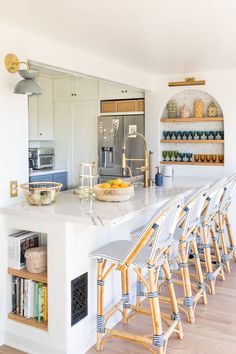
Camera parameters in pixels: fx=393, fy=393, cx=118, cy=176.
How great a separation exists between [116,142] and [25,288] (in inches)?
127

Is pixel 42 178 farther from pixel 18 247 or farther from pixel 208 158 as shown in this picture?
pixel 18 247

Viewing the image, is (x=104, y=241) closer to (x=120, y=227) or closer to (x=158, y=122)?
(x=120, y=227)

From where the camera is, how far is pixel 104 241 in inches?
119

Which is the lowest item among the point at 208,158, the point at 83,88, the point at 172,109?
the point at 208,158

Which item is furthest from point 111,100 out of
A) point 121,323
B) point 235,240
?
point 121,323

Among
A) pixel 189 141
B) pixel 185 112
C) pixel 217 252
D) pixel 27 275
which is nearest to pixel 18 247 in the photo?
pixel 27 275

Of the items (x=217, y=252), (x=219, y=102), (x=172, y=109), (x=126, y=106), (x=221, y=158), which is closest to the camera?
(x=217, y=252)

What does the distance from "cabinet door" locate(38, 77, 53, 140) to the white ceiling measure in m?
2.33

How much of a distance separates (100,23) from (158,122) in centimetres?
257

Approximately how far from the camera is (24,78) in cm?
284

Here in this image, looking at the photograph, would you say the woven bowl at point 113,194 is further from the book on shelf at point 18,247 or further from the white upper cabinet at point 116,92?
the white upper cabinet at point 116,92

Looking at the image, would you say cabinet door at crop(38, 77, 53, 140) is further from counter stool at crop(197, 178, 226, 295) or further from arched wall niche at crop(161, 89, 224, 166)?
counter stool at crop(197, 178, 226, 295)

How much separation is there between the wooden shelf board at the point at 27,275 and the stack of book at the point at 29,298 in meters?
0.06

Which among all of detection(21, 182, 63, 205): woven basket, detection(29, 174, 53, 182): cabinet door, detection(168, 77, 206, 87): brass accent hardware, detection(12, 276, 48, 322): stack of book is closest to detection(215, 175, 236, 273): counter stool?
detection(168, 77, 206, 87): brass accent hardware
